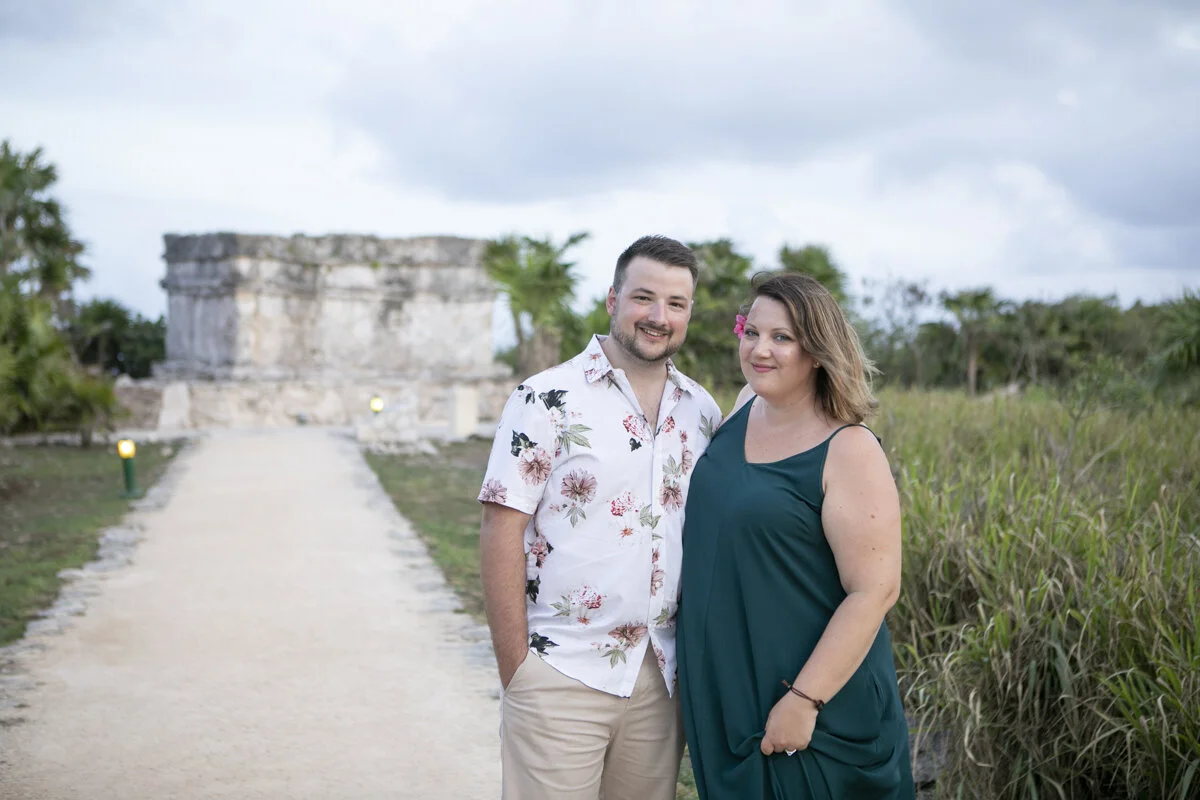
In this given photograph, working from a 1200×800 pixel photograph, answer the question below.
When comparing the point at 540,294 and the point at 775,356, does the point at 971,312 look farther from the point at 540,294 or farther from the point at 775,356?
the point at 775,356

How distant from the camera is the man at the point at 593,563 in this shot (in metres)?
2.42

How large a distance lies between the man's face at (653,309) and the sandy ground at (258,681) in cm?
198

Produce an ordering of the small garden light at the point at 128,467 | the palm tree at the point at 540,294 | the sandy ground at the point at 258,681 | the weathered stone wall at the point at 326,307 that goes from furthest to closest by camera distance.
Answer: the weathered stone wall at the point at 326,307 < the palm tree at the point at 540,294 < the small garden light at the point at 128,467 < the sandy ground at the point at 258,681

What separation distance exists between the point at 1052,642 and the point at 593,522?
→ 177 cm

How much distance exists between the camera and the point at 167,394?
16.9m

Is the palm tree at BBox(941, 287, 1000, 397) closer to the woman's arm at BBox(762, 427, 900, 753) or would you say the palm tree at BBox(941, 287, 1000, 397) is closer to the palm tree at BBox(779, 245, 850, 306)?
the palm tree at BBox(779, 245, 850, 306)

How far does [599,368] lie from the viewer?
2.55m

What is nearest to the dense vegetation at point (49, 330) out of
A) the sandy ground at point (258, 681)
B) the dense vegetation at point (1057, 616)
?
the sandy ground at point (258, 681)

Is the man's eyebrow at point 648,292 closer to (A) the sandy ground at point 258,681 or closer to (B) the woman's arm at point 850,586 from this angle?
(B) the woman's arm at point 850,586

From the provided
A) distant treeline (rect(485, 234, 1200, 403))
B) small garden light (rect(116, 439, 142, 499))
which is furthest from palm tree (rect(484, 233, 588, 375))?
small garden light (rect(116, 439, 142, 499))

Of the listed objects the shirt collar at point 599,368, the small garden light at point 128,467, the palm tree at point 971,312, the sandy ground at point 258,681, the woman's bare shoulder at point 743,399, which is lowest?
the sandy ground at point 258,681

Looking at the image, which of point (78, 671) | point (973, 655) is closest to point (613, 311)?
point (973, 655)

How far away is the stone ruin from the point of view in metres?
18.6

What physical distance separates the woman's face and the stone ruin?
1511 centimetres
